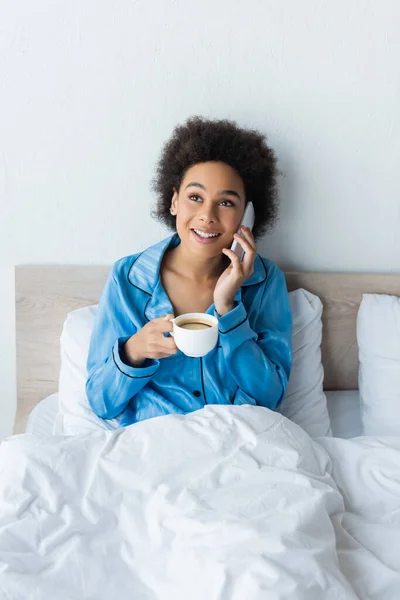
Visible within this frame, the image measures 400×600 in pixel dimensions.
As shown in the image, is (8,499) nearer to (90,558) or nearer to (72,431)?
(90,558)

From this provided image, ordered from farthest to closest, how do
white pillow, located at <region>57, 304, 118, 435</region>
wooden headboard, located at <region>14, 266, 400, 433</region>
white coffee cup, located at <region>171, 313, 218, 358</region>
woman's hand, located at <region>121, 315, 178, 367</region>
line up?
wooden headboard, located at <region>14, 266, 400, 433</region> < white pillow, located at <region>57, 304, 118, 435</region> < woman's hand, located at <region>121, 315, 178, 367</region> < white coffee cup, located at <region>171, 313, 218, 358</region>

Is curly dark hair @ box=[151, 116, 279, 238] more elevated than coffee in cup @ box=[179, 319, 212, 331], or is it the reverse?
curly dark hair @ box=[151, 116, 279, 238]

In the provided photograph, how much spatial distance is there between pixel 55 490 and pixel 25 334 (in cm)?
70

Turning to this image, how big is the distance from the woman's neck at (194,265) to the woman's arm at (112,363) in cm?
13

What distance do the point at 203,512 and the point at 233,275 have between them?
49 centimetres

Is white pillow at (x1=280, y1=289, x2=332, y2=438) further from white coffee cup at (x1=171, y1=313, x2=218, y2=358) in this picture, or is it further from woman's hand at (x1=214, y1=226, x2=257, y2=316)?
white coffee cup at (x1=171, y1=313, x2=218, y2=358)

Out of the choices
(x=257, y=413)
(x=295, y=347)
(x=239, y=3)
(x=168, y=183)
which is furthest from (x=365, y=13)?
(x=257, y=413)

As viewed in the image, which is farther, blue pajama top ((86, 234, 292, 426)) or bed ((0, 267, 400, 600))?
blue pajama top ((86, 234, 292, 426))

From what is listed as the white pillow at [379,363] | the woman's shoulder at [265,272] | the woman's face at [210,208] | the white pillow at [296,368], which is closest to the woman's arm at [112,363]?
the white pillow at [296,368]

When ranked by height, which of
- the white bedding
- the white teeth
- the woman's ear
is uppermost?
the woman's ear

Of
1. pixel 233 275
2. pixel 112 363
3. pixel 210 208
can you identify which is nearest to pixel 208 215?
pixel 210 208

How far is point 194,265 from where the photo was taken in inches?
56.8

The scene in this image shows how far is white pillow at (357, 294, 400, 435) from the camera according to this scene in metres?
1.51

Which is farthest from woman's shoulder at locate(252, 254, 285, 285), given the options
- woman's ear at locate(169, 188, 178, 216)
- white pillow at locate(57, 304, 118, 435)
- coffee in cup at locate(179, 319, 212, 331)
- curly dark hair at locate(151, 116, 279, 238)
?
white pillow at locate(57, 304, 118, 435)
